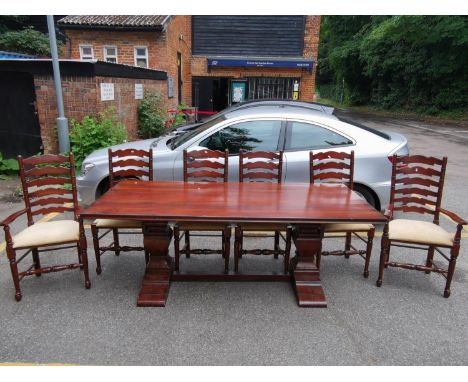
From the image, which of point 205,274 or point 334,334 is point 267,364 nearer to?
point 334,334

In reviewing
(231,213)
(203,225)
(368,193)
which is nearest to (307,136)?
(368,193)

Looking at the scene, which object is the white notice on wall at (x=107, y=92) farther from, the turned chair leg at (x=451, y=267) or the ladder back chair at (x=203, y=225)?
the turned chair leg at (x=451, y=267)

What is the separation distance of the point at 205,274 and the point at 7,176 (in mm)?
5736

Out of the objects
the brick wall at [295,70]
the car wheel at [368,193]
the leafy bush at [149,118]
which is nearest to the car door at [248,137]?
the car wheel at [368,193]

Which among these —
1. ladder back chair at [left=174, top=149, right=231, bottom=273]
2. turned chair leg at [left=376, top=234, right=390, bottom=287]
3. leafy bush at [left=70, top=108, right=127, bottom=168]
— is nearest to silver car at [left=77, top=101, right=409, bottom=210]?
ladder back chair at [left=174, top=149, right=231, bottom=273]

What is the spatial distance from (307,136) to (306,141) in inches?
2.7

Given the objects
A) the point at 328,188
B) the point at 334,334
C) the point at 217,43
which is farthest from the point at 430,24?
the point at 334,334

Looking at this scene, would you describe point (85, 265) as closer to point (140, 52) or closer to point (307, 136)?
point (307, 136)

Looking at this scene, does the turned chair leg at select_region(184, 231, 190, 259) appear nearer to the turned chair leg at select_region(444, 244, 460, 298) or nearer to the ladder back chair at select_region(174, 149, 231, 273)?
the ladder back chair at select_region(174, 149, 231, 273)

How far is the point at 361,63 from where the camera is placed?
30.0 meters

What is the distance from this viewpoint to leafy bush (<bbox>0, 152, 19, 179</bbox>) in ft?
24.2

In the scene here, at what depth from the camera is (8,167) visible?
24.1 ft

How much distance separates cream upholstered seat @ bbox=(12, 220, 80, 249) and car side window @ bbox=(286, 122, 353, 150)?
9.13 ft

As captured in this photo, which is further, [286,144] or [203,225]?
[286,144]
